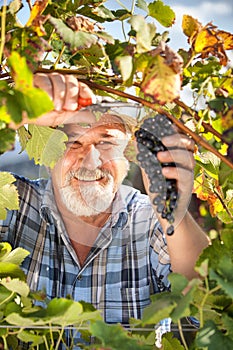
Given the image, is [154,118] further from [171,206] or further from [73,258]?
[73,258]

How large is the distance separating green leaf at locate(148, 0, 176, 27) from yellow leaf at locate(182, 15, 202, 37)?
13 cm

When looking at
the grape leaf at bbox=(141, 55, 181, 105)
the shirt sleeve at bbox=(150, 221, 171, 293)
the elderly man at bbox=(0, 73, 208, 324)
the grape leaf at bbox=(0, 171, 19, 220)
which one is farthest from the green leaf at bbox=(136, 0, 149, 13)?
the shirt sleeve at bbox=(150, 221, 171, 293)

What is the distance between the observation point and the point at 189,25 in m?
0.88

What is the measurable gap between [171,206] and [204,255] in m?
0.09

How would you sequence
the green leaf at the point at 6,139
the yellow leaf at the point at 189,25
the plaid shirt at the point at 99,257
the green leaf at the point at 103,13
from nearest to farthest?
the green leaf at the point at 6,139 < the yellow leaf at the point at 189,25 < the green leaf at the point at 103,13 < the plaid shirt at the point at 99,257

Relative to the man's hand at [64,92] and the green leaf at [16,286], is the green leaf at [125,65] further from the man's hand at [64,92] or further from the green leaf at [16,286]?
the green leaf at [16,286]

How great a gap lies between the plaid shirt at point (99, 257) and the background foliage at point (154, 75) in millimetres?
754

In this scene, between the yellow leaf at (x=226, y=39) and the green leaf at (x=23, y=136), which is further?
the green leaf at (x=23, y=136)

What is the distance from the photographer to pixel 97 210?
1.54 meters

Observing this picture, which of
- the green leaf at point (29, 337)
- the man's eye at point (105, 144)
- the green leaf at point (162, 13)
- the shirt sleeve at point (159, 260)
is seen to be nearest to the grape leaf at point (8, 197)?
the man's eye at point (105, 144)

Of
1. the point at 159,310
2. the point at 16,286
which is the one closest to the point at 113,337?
the point at 159,310

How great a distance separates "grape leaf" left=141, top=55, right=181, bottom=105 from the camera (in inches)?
30.7

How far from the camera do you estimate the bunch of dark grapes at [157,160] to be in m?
0.88

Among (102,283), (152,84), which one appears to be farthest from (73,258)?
(152,84)
